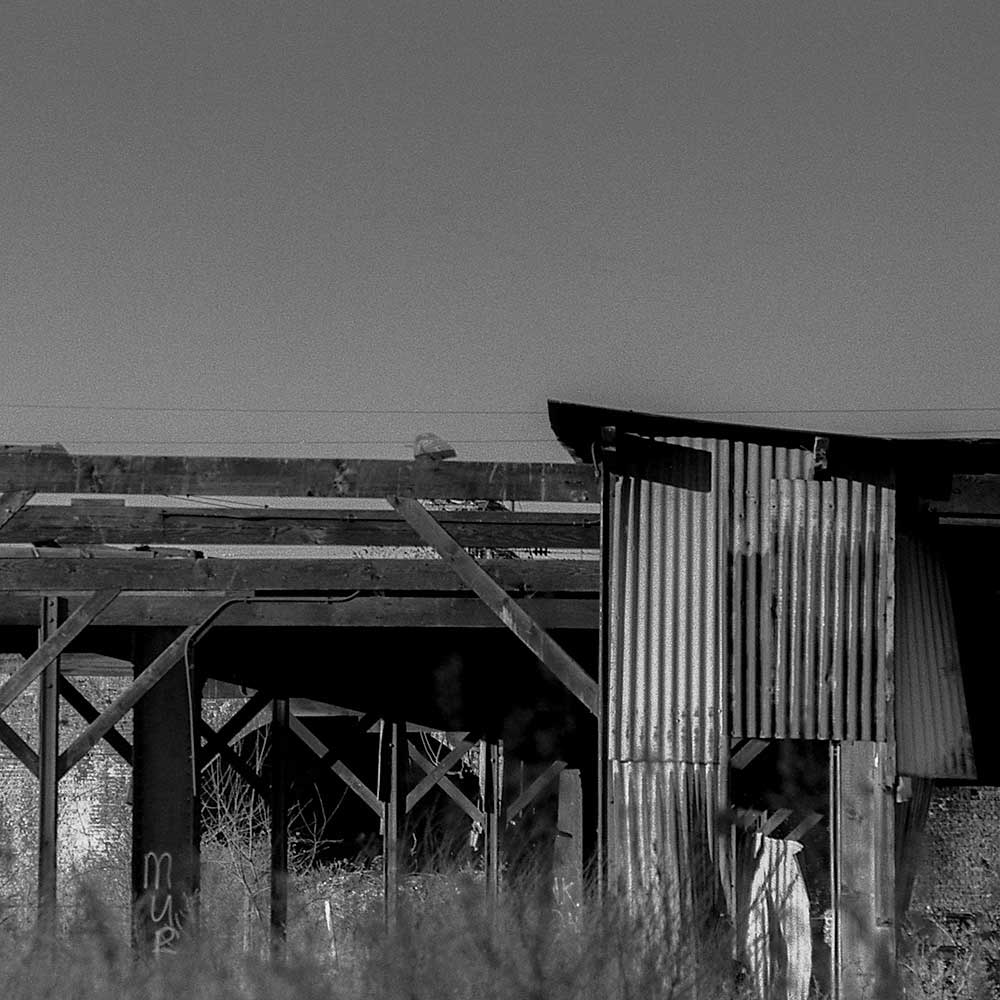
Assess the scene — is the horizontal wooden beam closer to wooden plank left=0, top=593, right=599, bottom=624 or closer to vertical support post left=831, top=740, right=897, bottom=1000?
wooden plank left=0, top=593, right=599, bottom=624

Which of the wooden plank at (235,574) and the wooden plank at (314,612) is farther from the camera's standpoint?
the wooden plank at (314,612)

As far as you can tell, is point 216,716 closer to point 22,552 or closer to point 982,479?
point 22,552

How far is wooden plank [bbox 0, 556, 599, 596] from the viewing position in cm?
1203

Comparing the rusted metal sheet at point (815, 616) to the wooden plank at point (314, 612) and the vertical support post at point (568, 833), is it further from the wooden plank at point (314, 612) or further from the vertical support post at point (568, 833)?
the vertical support post at point (568, 833)

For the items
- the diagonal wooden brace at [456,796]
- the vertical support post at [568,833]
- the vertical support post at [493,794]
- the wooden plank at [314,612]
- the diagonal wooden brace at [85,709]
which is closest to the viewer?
the wooden plank at [314,612]

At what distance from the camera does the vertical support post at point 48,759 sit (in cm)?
1230

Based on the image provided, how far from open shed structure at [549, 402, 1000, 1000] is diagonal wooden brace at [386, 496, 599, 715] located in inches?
18.0

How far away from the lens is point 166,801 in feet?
44.9

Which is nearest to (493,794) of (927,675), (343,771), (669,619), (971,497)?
(343,771)

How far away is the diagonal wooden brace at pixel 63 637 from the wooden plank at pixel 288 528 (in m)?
0.90

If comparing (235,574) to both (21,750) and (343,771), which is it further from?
(343,771)

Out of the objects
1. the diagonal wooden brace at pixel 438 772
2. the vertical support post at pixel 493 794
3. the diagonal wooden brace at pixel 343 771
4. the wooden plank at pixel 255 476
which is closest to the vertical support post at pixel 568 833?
the vertical support post at pixel 493 794

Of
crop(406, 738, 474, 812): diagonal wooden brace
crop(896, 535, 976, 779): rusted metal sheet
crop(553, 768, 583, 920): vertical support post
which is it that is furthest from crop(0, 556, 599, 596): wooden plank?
crop(406, 738, 474, 812): diagonal wooden brace

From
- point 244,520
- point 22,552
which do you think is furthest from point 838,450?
point 22,552
